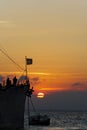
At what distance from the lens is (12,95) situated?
345ft

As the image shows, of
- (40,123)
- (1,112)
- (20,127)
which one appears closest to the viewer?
(1,112)

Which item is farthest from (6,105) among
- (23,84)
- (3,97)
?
(23,84)

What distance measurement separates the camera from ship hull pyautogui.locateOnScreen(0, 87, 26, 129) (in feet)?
333

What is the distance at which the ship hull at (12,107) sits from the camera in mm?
101625

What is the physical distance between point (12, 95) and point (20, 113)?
18.7ft

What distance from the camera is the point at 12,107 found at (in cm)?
10550

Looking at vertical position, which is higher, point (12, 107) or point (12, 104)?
point (12, 104)

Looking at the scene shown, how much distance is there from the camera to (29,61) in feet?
331

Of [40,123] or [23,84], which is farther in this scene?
[40,123]

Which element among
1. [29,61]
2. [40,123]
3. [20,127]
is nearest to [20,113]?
[20,127]

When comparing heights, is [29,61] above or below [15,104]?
above

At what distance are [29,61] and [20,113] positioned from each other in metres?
12.9

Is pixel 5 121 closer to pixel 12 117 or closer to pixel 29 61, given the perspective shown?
pixel 12 117

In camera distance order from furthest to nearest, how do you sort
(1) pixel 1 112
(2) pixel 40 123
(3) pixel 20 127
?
(2) pixel 40 123, (3) pixel 20 127, (1) pixel 1 112
